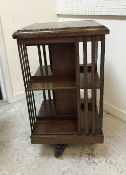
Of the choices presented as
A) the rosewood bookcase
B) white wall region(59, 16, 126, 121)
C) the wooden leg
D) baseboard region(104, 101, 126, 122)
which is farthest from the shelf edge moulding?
the wooden leg

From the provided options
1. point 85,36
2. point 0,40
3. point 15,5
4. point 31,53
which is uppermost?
point 15,5

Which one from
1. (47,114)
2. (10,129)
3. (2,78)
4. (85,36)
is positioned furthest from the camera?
(2,78)

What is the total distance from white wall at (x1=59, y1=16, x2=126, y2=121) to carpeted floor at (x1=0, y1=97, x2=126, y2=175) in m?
0.16

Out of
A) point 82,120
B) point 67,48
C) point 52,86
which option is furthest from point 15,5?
point 82,120

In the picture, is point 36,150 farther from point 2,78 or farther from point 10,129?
point 2,78

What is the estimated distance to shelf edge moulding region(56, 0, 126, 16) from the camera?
132 cm

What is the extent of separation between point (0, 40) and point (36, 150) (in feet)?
3.31

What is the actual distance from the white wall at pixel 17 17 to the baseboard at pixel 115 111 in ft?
2.87

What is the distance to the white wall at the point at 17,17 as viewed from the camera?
5.79 feet

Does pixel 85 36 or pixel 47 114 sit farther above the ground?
pixel 85 36

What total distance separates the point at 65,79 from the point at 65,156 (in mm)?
500

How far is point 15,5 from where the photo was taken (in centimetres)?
178

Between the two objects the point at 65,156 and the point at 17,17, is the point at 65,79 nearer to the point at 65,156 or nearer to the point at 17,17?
the point at 65,156

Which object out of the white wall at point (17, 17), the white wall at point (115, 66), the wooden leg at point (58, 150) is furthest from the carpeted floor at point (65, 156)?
the white wall at point (17, 17)
